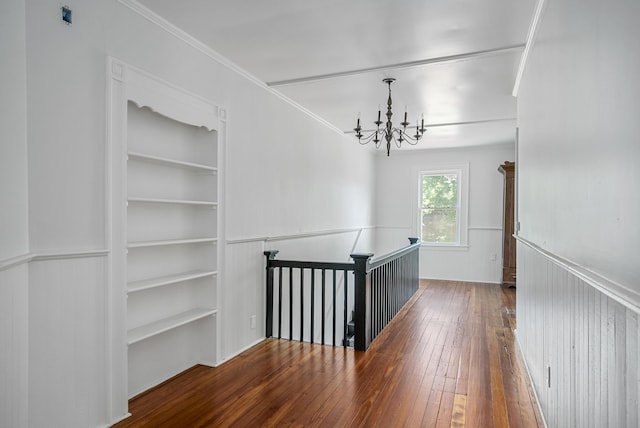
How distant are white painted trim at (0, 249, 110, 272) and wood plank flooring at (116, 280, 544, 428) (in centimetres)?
104

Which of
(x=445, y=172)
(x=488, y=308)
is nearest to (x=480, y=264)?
(x=445, y=172)

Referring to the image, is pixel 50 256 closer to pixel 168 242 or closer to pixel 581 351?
pixel 168 242

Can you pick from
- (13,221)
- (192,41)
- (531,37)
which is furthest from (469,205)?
(13,221)

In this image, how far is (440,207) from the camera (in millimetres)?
8109

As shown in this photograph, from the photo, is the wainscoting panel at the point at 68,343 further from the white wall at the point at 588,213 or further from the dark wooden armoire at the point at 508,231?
the dark wooden armoire at the point at 508,231

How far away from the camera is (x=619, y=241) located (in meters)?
1.19

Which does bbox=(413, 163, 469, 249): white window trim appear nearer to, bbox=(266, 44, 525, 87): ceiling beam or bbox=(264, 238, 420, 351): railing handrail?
bbox=(264, 238, 420, 351): railing handrail

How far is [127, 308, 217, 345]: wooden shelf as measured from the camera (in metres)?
2.59

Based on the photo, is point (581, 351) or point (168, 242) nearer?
point (581, 351)

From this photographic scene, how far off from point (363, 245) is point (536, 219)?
507 cm

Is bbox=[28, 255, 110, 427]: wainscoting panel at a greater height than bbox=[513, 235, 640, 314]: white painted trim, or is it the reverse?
bbox=[513, 235, 640, 314]: white painted trim

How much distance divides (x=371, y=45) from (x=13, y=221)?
265 cm

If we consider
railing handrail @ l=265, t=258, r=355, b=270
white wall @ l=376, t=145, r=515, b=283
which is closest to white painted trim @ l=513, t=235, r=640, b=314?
railing handrail @ l=265, t=258, r=355, b=270

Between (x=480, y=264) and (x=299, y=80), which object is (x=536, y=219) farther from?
(x=480, y=264)
